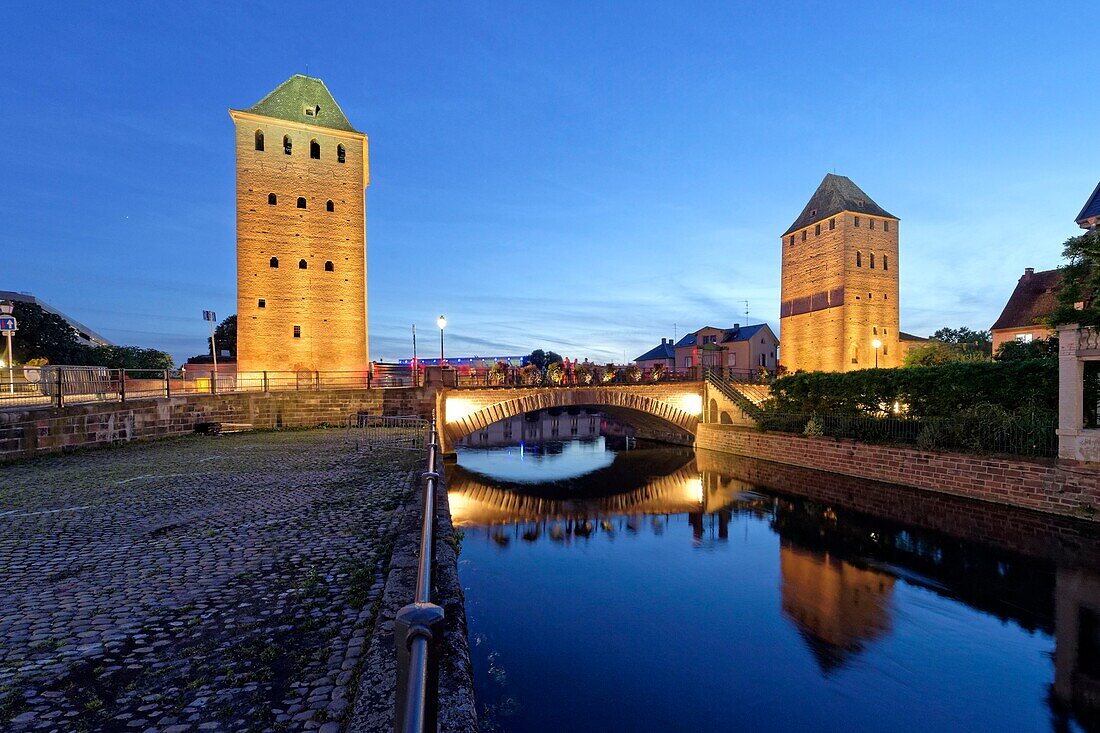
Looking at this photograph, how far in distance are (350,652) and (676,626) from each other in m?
6.33

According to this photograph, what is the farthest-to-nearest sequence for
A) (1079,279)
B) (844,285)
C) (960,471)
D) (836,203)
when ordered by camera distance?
(836,203) → (844,285) → (960,471) → (1079,279)

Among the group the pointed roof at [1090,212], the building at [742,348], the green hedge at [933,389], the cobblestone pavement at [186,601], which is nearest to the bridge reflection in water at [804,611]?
the cobblestone pavement at [186,601]

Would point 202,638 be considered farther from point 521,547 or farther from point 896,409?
point 896,409

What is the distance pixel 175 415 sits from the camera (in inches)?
808

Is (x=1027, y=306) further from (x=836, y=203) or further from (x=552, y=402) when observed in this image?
(x=552, y=402)

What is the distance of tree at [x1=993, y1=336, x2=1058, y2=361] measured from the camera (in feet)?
60.0

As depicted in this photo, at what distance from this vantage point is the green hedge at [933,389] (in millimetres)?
16094

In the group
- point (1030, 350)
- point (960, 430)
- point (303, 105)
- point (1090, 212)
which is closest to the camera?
point (960, 430)

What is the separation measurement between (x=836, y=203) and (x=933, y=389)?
35.6 meters

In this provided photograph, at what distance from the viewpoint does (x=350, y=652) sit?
14.0 ft

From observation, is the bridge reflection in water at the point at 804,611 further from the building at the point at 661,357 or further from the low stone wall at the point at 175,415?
the building at the point at 661,357

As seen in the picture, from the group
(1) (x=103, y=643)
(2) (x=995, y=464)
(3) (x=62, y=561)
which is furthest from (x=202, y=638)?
(2) (x=995, y=464)

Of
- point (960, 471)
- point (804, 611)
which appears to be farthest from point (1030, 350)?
point (804, 611)

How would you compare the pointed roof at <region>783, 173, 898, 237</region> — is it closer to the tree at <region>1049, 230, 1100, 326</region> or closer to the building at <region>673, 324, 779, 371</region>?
the building at <region>673, 324, 779, 371</region>
